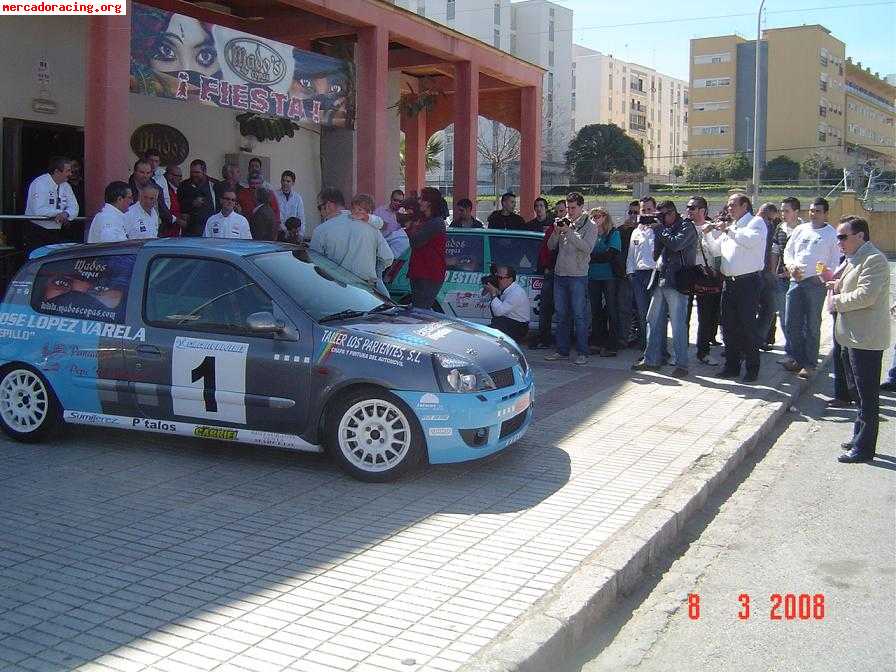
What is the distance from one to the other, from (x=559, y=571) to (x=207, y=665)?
74.4 inches

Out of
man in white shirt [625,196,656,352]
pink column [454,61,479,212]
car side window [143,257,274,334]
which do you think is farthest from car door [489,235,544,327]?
car side window [143,257,274,334]

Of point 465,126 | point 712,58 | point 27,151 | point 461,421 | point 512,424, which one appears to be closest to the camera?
point 461,421

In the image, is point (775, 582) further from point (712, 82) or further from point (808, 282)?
point (712, 82)

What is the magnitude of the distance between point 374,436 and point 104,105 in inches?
211

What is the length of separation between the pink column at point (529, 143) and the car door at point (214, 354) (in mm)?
13415

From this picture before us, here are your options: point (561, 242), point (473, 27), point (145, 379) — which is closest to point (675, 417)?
point (561, 242)

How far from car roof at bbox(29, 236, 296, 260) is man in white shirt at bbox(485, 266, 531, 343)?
14.0 feet

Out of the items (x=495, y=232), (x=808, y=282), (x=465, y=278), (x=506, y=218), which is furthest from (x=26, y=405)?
(x=506, y=218)

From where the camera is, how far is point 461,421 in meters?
6.21

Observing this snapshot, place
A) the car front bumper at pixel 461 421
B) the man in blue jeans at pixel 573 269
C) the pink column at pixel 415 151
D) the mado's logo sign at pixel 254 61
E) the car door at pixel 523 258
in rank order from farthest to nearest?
the pink column at pixel 415 151, the car door at pixel 523 258, the mado's logo sign at pixel 254 61, the man in blue jeans at pixel 573 269, the car front bumper at pixel 461 421

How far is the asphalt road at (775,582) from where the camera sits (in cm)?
413

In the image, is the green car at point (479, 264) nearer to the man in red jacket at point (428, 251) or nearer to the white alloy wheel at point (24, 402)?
the man in red jacket at point (428, 251)

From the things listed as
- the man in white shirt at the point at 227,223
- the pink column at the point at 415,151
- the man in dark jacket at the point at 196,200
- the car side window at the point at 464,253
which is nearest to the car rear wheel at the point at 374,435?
the man in white shirt at the point at 227,223

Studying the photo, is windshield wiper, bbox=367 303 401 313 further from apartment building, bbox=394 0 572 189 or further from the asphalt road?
apartment building, bbox=394 0 572 189
